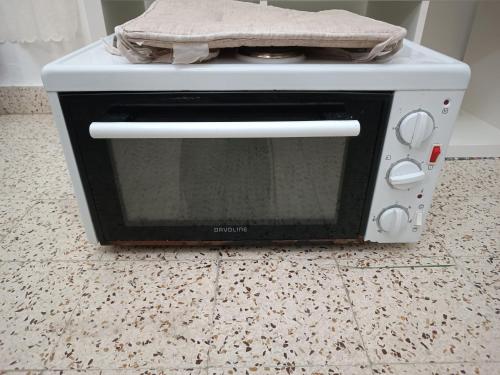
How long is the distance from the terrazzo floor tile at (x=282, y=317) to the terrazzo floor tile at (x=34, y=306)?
224 mm

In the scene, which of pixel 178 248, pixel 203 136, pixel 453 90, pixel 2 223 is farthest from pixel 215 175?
pixel 2 223

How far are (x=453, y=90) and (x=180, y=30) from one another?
375 millimetres

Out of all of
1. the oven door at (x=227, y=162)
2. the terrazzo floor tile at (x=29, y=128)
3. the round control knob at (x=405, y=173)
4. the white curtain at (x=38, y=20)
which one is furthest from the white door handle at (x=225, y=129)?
the white curtain at (x=38, y=20)

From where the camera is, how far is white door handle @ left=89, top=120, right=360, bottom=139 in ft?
1.46

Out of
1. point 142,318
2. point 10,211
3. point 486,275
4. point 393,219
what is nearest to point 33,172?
point 10,211

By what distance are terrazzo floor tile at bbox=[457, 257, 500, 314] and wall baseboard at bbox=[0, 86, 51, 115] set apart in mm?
1366

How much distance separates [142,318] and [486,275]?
552 mm

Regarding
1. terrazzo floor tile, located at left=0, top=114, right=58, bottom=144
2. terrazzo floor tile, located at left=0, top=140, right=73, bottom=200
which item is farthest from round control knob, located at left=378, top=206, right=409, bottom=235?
terrazzo floor tile, located at left=0, top=114, right=58, bottom=144

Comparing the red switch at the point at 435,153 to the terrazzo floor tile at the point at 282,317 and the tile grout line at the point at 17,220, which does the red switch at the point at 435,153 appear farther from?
the tile grout line at the point at 17,220

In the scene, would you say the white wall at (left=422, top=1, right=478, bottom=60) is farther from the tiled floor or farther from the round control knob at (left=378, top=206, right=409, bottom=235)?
the round control knob at (left=378, top=206, right=409, bottom=235)

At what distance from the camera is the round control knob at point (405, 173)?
0.51m

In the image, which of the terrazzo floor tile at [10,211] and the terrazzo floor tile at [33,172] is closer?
the terrazzo floor tile at [10,211]

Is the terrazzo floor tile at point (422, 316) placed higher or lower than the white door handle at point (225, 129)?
lower

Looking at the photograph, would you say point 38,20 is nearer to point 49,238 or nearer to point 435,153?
point 49,238
